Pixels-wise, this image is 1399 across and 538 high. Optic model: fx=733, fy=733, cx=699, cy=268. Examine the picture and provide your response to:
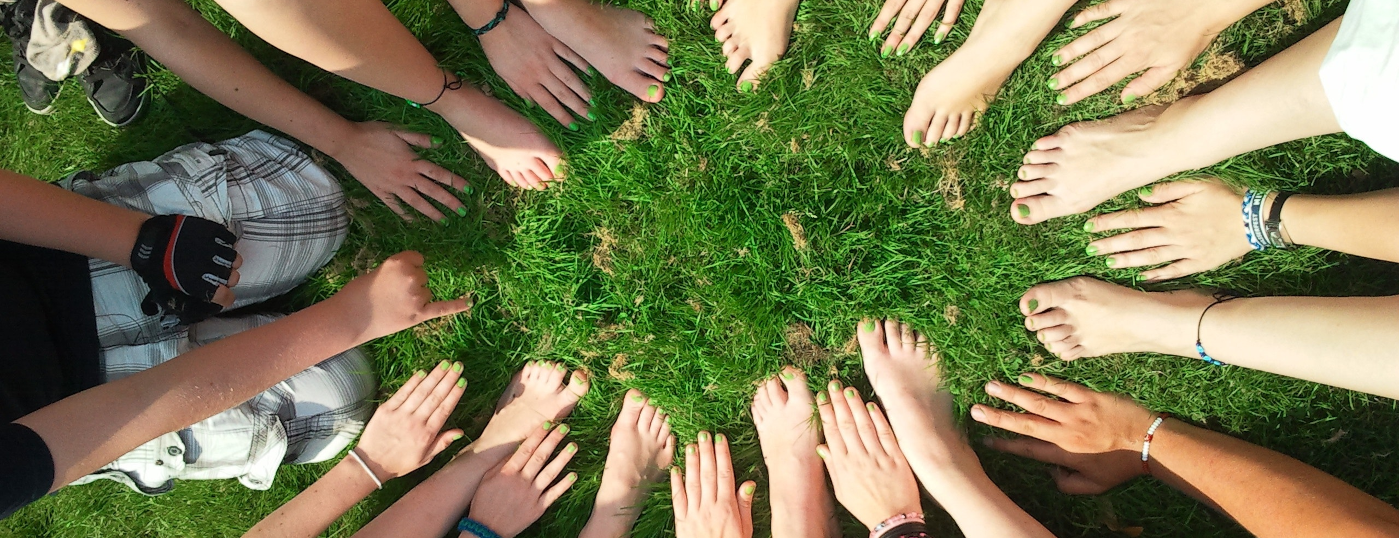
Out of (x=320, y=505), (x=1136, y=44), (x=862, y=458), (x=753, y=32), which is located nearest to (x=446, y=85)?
(x=753, y=32)

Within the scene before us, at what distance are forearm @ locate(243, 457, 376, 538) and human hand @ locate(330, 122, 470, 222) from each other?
87 cm

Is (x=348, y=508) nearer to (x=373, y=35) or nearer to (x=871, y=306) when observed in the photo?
(x=373, y=35)

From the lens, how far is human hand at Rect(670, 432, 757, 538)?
2.29 m

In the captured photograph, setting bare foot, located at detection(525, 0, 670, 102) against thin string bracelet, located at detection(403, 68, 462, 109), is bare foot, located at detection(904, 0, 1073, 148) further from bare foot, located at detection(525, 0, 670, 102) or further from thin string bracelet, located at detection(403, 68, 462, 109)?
thin string bracelet, located at detection(403, 68, 462, 109)

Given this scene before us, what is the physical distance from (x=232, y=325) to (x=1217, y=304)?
2.87 m

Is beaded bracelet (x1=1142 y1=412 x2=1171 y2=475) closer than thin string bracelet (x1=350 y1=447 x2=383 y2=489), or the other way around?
beaded bracelet (x1=1142 y1=412 x2=1171 y2=475)

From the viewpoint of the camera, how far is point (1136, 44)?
2076 mm

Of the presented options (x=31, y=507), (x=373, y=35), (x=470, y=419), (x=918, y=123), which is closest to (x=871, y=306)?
(x=918, y=123)

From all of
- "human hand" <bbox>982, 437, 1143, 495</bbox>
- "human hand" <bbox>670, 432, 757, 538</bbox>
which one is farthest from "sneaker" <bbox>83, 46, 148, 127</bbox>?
"human hand" <bbox>982, 437, 1143, 495</bbox>

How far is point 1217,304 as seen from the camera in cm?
206

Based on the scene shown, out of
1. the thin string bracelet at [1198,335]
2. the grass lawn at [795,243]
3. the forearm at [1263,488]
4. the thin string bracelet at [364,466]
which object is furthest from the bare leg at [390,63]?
the forearm at [1263,488]

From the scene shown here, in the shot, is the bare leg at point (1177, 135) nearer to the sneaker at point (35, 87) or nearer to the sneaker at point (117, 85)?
the sneaker at point (117, 85)

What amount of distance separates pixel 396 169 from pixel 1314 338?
2.55 m

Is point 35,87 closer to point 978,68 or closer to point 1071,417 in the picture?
point 978,68
